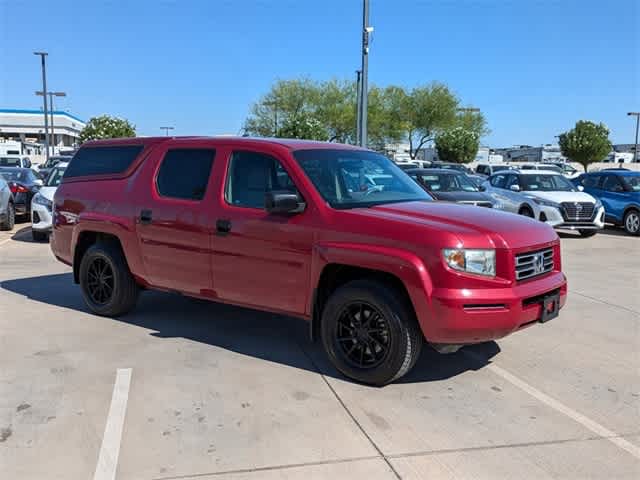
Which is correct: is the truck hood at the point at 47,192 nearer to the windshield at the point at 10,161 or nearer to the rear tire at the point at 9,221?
the rear tire at the point at 9,221

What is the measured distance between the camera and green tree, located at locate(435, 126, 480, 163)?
4944 cm

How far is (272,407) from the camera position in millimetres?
4117

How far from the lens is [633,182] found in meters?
15.9

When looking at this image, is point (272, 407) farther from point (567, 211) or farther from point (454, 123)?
point (454, 123)

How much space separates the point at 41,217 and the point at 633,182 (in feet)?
46.8

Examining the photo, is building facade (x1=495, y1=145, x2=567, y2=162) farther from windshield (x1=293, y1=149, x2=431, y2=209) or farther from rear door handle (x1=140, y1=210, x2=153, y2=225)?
rear door handle (x1=140, y1=210, x2=153, y2=225)

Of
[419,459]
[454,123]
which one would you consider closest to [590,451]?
[419,459]

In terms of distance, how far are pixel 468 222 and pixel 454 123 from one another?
5113 cm

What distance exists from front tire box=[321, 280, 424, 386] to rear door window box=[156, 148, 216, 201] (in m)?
1.74

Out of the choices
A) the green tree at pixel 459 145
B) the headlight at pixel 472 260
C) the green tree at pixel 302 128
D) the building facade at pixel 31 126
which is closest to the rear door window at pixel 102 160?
the headlight at pixel 472 260

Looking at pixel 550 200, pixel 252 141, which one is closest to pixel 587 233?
pixel 550 200

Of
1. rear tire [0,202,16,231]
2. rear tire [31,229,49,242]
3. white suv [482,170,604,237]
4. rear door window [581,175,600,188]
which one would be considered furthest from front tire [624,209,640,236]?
rear tire [0,202,16,231]

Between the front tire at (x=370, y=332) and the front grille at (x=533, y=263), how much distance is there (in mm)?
840

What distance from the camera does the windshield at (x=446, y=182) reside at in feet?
44.9
